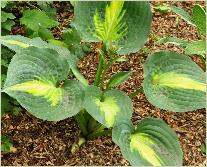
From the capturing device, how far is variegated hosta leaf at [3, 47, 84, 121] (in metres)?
1.73

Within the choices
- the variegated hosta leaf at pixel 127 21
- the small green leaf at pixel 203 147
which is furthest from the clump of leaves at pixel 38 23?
the small green leaf at pixel 203 147

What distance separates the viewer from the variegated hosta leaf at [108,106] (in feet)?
5.67

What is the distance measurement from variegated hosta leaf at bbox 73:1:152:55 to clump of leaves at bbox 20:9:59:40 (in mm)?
486

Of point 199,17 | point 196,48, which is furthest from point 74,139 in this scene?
point 199,17

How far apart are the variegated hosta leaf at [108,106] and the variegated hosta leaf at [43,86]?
0.04 metres

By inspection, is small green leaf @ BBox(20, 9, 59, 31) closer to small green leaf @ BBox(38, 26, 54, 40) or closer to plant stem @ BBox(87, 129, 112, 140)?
small green leaf @ BBox(38, 26, 54, 40)

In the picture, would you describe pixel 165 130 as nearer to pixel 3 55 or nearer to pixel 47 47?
pixel 47 47

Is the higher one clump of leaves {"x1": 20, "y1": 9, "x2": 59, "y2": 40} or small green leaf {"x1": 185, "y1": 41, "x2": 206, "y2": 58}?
small green leaf {"x1": 185, "y1": 41, "x2": 206, "y2": 58}

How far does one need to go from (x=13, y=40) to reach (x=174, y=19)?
1339 mm

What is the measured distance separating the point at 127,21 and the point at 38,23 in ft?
2.14

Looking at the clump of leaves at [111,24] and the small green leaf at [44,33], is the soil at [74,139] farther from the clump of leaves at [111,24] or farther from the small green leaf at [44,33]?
the clump of leaves at [111,24]

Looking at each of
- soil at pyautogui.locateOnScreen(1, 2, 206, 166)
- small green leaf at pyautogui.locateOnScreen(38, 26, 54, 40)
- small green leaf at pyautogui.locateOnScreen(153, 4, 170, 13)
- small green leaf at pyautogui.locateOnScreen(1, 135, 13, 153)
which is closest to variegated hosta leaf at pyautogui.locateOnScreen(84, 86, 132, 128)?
soil at pyautogui.locateOnScreen(1, 2, 206, 166)

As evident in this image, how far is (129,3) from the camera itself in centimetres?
193

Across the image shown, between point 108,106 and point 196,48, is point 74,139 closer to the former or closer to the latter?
point 108,106
